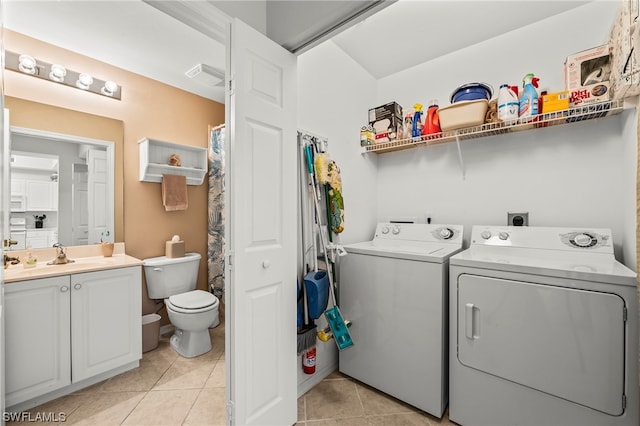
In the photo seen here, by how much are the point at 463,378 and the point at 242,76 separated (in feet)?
6.48

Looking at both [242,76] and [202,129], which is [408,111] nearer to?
[242,76]

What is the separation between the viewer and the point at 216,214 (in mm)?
3137

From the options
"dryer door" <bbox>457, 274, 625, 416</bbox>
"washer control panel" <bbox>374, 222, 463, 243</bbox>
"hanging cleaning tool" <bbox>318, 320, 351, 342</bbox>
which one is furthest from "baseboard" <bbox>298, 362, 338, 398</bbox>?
"washer control panel" <bbox>374, 222, 463, 243</bbox>

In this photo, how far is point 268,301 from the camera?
1.46 metres

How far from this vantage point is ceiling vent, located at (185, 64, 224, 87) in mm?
2578

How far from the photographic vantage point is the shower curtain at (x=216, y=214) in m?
3.07

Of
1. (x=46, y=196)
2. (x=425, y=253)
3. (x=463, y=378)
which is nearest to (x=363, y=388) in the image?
(x=463, y=378)

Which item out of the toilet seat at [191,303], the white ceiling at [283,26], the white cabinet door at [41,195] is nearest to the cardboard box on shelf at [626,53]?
the white ceiling at [283,26]

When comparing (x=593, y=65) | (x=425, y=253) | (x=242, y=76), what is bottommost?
(x=425, y=253)

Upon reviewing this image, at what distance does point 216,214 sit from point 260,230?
6.33 feet

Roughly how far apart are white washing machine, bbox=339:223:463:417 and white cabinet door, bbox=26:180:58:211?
2.36 metres

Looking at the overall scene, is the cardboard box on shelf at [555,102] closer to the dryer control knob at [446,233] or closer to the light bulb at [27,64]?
the dryer control knob at [446,233]

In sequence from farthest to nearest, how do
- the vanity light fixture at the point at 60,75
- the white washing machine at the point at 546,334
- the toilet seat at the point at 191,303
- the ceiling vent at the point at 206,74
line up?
the ceiling vent at the point at 206,74 → the toilet seat at the point at 191,303 → the vanity light fixture at the point at 60,75 → the white washing machine at the point at 546,334

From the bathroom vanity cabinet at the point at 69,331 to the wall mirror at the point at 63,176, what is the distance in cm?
60
